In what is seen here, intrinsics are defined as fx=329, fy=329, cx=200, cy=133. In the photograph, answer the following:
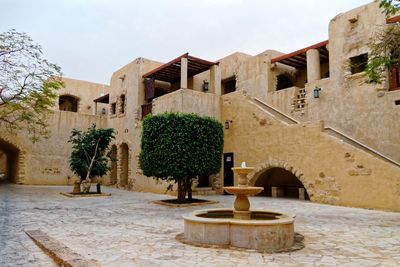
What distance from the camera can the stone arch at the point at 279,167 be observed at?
11634mm

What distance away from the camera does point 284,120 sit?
43.4ft

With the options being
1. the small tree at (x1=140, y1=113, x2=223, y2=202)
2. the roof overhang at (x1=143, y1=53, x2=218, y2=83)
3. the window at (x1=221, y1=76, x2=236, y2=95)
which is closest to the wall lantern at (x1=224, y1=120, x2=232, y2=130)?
the roof overhang at (x1=143, y1=53, x2=218, y2=83)

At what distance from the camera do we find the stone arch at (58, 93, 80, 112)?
1019 inches

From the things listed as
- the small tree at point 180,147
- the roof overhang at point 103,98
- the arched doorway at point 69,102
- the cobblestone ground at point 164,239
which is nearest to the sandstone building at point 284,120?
the cobblestone ground at point 164,239

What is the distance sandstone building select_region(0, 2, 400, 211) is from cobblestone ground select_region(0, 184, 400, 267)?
1.98 metres

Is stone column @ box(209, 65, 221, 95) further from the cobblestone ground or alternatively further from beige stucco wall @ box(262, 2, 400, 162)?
the cobblestone ground

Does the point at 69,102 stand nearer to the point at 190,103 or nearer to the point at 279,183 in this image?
the point at 190,103

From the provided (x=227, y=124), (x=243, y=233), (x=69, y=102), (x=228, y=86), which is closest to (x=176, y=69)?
(x=227, y=124)

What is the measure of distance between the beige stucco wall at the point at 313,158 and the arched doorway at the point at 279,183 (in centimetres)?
103

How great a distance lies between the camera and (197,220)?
5.30 m

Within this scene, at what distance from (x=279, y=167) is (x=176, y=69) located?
7.28 m

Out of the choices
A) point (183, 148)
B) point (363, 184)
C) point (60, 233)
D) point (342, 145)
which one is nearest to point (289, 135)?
point (342, 145)

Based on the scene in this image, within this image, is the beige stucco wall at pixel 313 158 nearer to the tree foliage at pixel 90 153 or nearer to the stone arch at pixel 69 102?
the tree foliage at pixel 90 153

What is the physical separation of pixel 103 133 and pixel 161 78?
5.22m
